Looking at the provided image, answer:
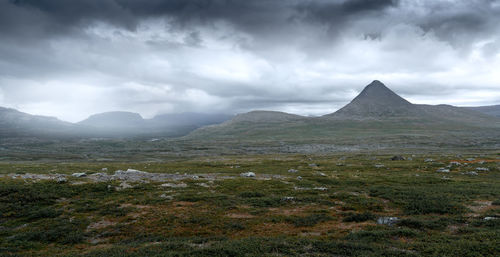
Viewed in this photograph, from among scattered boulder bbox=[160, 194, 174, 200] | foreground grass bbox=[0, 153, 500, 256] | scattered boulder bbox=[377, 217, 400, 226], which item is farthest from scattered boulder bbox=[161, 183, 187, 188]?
scattered boulder bbox=[377, 217, 400, 226]

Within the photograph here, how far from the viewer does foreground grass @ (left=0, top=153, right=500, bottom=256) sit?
13.6m

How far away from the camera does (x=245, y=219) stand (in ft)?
64.1

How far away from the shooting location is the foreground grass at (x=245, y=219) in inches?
537

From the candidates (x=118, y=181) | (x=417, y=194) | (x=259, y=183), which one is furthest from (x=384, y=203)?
(x=118, y=181)

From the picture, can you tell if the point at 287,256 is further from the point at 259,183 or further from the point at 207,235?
Answer: the point at 259,183

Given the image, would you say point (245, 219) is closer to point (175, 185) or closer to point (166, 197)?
point (166, 197)

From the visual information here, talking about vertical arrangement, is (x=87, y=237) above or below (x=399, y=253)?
below

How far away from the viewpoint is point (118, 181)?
105 ft

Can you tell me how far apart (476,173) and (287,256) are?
146 ft

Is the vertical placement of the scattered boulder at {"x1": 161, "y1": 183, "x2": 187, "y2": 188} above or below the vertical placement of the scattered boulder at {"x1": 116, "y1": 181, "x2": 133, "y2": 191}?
below

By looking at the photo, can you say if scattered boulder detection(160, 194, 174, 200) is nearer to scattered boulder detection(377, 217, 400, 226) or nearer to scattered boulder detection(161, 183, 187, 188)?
scattered boulder detection(161, 183, 187, 188)

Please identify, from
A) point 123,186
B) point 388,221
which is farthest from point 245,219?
point 123,186

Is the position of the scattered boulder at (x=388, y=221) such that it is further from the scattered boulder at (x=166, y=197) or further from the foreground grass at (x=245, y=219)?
the scattered boulder at (x=166, y=197)

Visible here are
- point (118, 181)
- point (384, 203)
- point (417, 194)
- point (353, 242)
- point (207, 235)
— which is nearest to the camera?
point (353, 242)
